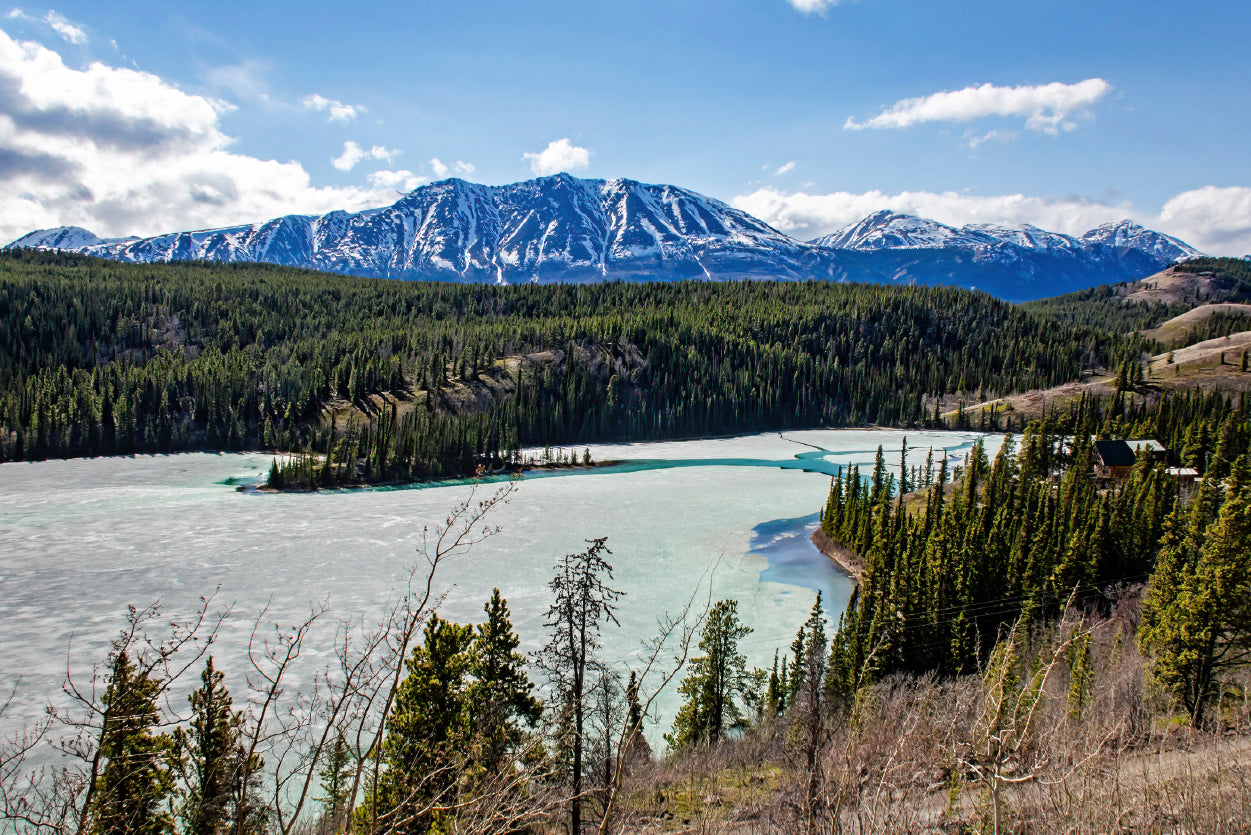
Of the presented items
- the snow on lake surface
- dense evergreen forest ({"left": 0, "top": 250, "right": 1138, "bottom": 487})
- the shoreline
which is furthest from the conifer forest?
the snow on lake surface

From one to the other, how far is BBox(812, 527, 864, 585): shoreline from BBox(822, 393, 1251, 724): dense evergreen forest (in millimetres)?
720

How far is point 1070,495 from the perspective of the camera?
54719 mm

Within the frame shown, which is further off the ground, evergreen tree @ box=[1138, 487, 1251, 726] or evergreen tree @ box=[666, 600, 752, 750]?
evergreen tree @ box=[1138, 487, 1251, 726]

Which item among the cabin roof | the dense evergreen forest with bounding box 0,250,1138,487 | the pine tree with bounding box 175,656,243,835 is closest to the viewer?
the pine tree with bounding box 175,656,243,835

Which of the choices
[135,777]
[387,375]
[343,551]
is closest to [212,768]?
[135,777]

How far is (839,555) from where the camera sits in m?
57.1

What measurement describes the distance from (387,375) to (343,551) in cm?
9034

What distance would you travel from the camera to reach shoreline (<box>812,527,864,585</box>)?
175 feet

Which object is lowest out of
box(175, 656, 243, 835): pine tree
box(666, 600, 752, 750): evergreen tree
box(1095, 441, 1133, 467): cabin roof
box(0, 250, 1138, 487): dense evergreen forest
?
box(666, 600, 752, 750): evergreen tree

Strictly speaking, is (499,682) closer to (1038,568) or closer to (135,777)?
(135,777)

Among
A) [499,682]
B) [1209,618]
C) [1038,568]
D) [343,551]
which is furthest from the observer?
[343,551]

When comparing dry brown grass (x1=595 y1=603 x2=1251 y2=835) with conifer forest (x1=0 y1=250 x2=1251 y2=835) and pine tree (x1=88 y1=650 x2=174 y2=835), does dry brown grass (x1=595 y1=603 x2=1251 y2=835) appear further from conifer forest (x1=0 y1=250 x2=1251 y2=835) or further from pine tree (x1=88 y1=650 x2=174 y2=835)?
pine tree (x1=88 y1=650 x2=174 y2=835)

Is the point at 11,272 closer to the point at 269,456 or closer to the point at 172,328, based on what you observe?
the point at 172,328

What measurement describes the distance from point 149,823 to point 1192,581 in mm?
37279
